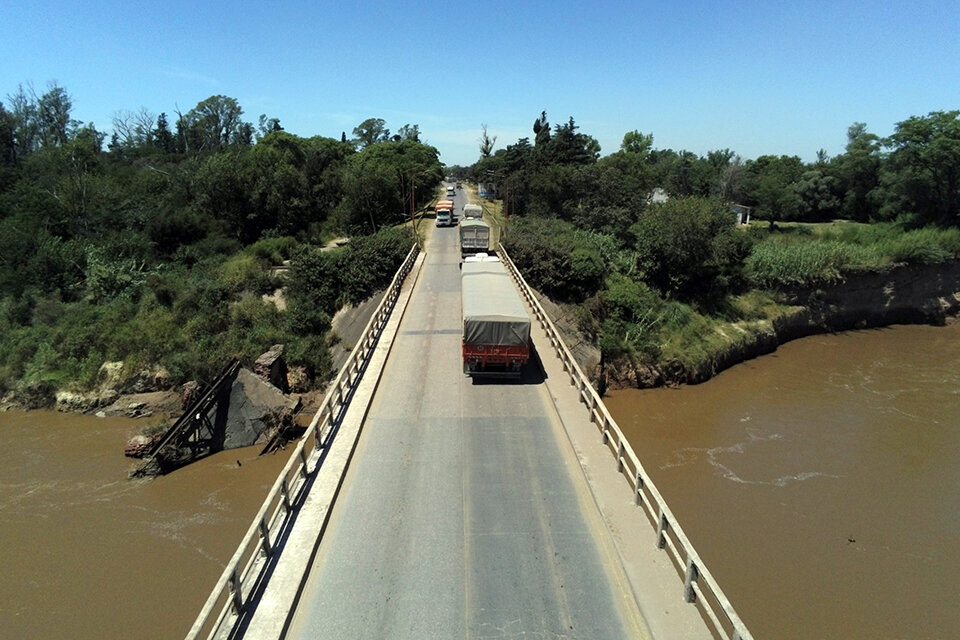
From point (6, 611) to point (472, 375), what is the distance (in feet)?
48.1

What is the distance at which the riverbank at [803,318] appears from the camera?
28.8m

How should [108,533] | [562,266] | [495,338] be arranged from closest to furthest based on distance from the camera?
[108,533]
[495,338]
[562,266]

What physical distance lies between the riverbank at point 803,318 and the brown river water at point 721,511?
3.94 ft

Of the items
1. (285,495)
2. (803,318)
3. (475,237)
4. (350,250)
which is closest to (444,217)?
(475,237)

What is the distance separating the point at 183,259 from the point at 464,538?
135 feet

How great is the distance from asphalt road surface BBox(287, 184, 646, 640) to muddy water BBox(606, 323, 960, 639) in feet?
21.6

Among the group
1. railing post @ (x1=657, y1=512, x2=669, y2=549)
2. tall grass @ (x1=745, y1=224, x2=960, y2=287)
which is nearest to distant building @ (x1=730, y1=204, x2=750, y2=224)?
tall grass @ (x1=745, y1=224, x2=960, y2=287)

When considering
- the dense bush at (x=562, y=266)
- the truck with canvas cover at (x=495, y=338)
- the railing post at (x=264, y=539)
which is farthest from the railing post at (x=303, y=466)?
the dense bush at (x=562, y=266)

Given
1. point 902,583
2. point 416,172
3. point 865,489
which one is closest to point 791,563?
point 902,583

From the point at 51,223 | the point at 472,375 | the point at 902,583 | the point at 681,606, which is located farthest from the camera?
the point at 51,223

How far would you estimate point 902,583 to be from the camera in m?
14.9

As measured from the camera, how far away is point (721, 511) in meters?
17.9

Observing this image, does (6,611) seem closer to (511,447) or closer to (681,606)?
(511,447)

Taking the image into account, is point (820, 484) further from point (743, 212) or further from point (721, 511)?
point (743, 212)
